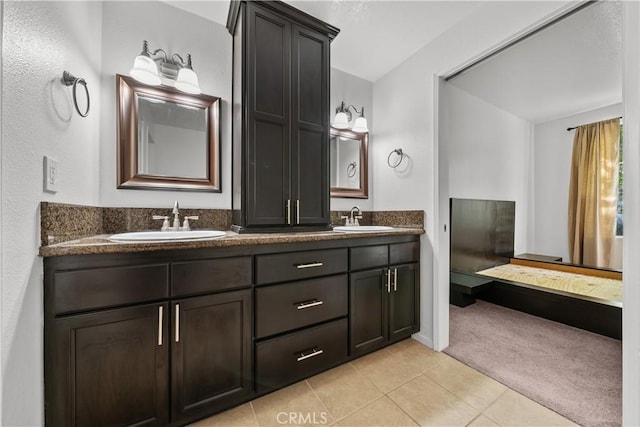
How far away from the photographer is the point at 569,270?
9.64ft

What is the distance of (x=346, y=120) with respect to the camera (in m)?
2.28

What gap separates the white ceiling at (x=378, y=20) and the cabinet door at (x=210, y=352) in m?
1.90

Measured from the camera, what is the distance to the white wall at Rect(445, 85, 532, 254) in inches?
113

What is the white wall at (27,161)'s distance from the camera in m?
0.75

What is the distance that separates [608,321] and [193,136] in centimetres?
353

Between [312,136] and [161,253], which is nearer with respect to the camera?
[161,253]

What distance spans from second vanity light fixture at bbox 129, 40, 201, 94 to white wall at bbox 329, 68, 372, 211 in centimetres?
122

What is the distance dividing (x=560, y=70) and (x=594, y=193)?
1.92 meters

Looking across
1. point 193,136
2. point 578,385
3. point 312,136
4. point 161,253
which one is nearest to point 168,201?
point 193,136

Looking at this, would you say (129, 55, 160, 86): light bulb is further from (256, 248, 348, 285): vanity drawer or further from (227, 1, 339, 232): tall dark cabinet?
(256, 248, 348, 285): vanity drawer

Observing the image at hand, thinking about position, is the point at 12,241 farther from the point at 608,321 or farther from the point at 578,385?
the point at 608,321

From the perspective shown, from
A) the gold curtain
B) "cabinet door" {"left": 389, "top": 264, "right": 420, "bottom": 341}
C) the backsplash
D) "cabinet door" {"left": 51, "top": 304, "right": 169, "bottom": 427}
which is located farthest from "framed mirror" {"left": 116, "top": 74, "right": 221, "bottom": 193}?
the gold curtain

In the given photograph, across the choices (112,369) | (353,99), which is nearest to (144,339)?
(112,369)

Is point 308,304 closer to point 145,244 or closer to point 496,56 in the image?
point 145,244
